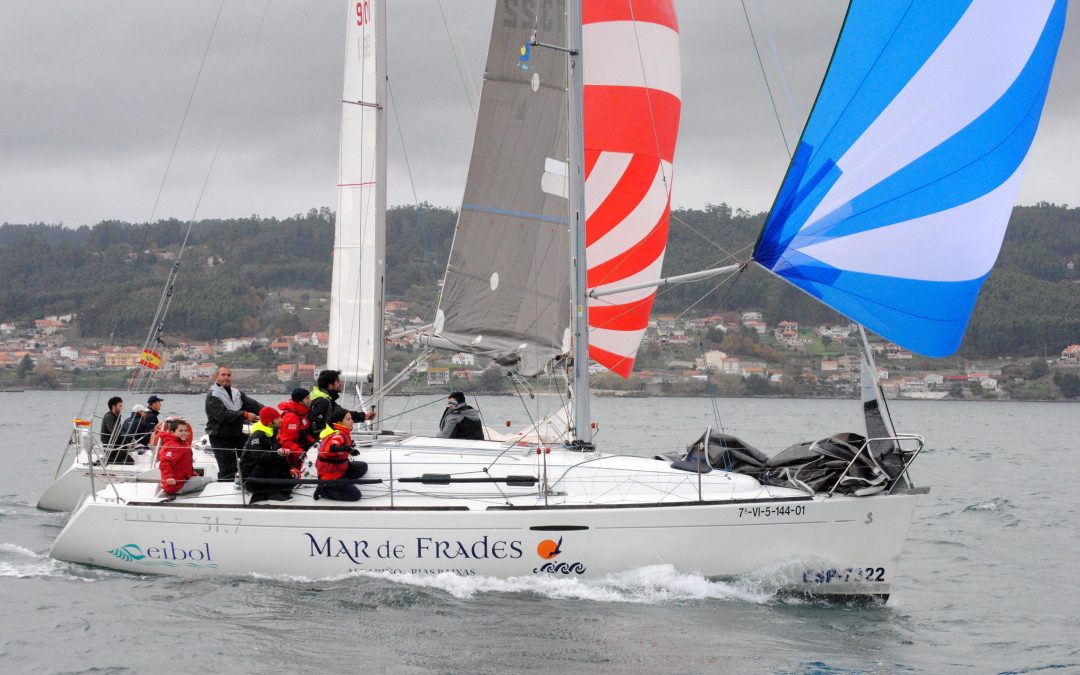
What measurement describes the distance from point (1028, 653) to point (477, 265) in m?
5.17

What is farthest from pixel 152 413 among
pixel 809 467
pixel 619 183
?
pixel 809 467

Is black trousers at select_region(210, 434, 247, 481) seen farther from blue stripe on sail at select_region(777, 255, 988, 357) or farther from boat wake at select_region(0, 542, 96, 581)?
blue stripe on sail at select_region(777, 255, 988, 357)

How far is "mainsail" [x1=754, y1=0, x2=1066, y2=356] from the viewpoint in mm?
7609

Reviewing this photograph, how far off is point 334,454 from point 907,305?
414cm

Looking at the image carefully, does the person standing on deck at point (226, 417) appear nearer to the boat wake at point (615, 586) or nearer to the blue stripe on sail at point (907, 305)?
the boat wake at point (615, 586)

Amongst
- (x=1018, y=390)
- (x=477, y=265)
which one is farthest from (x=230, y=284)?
(x=477, y=265)

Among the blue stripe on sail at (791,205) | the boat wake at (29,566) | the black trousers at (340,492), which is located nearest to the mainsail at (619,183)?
the blue stripe on sail at (791,205)

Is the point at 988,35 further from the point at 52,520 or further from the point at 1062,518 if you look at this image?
the point at 52,520

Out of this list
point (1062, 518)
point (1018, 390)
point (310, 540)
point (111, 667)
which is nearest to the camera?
point (111, 667)

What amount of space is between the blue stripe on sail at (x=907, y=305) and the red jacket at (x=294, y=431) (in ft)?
12.6

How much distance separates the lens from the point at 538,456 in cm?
834

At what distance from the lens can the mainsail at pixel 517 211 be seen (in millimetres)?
9477

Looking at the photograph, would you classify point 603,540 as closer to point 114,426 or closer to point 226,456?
point 226,456

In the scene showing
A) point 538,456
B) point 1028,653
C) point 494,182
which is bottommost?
point 1028,653
